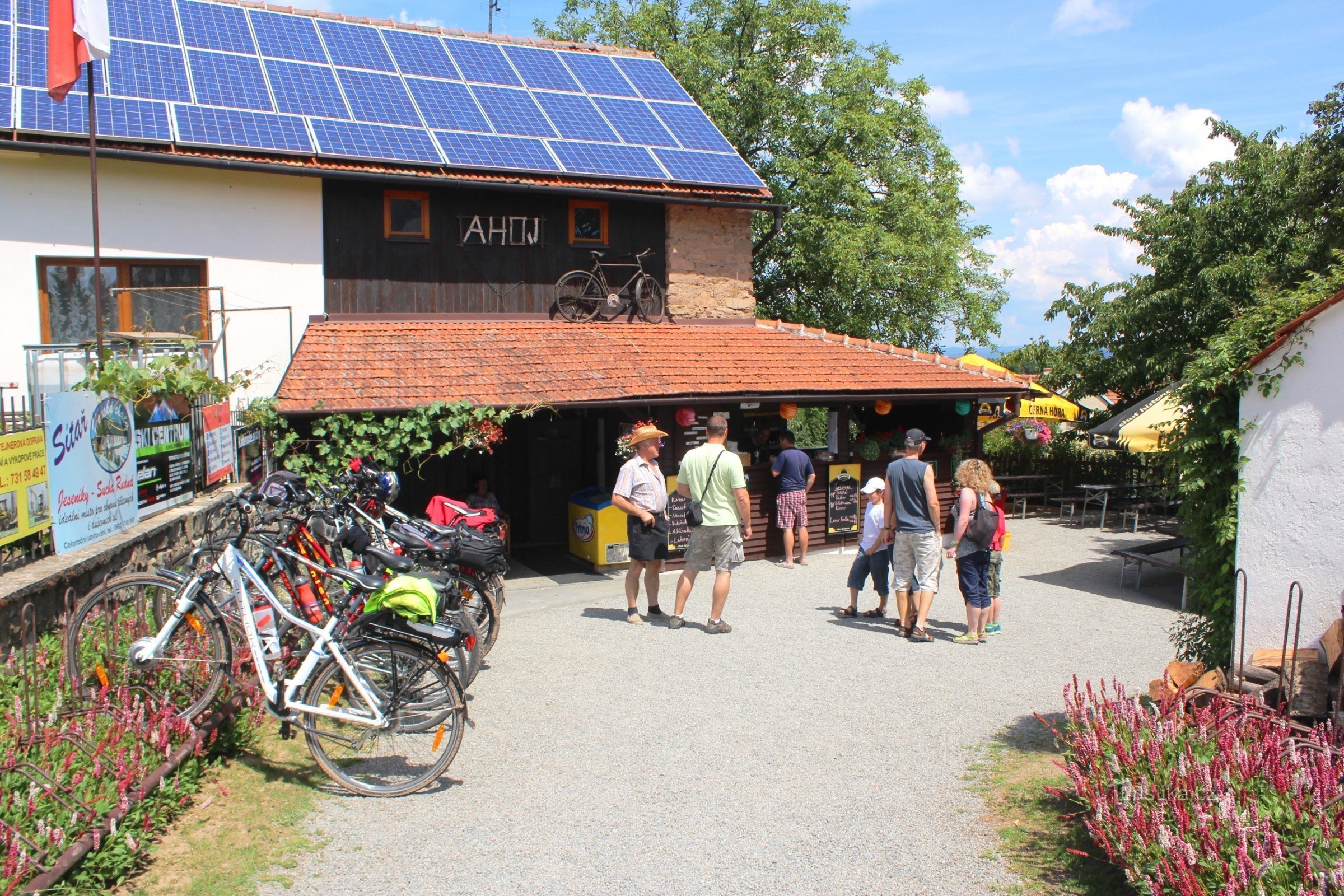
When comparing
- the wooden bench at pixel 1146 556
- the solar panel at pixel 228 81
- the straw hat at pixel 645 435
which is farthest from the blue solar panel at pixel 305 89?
the wooden bench at pixel 1146 556

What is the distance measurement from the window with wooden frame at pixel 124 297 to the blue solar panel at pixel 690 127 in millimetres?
7779

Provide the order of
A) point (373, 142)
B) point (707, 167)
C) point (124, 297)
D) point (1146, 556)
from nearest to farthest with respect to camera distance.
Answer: point (1146, 556), point (124, 297), point (373, 142), point (707, 167)

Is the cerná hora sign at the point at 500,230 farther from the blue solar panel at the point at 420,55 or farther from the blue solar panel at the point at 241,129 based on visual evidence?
the blue solar panel at the point at 420,55

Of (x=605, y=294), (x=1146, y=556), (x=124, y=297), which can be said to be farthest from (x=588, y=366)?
(x=1146, y=556)

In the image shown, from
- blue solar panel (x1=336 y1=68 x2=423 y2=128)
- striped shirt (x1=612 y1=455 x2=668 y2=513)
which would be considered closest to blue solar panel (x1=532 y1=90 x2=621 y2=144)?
blue solar panel (x1=336 y1=68 x2=423 y2=128)

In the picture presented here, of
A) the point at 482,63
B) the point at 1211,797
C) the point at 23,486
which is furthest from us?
the point at 482,63

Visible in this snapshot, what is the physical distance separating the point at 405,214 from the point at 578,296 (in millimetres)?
2612

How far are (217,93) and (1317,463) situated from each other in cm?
1342

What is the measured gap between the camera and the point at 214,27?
15.1 m

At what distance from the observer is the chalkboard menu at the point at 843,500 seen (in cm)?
1375

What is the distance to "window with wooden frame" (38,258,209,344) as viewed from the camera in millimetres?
11852

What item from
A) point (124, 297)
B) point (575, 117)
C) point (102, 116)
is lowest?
point (124, 297)

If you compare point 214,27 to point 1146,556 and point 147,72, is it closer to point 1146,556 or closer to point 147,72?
point 147,72

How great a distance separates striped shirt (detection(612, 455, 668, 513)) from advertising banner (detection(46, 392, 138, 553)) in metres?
3.82
